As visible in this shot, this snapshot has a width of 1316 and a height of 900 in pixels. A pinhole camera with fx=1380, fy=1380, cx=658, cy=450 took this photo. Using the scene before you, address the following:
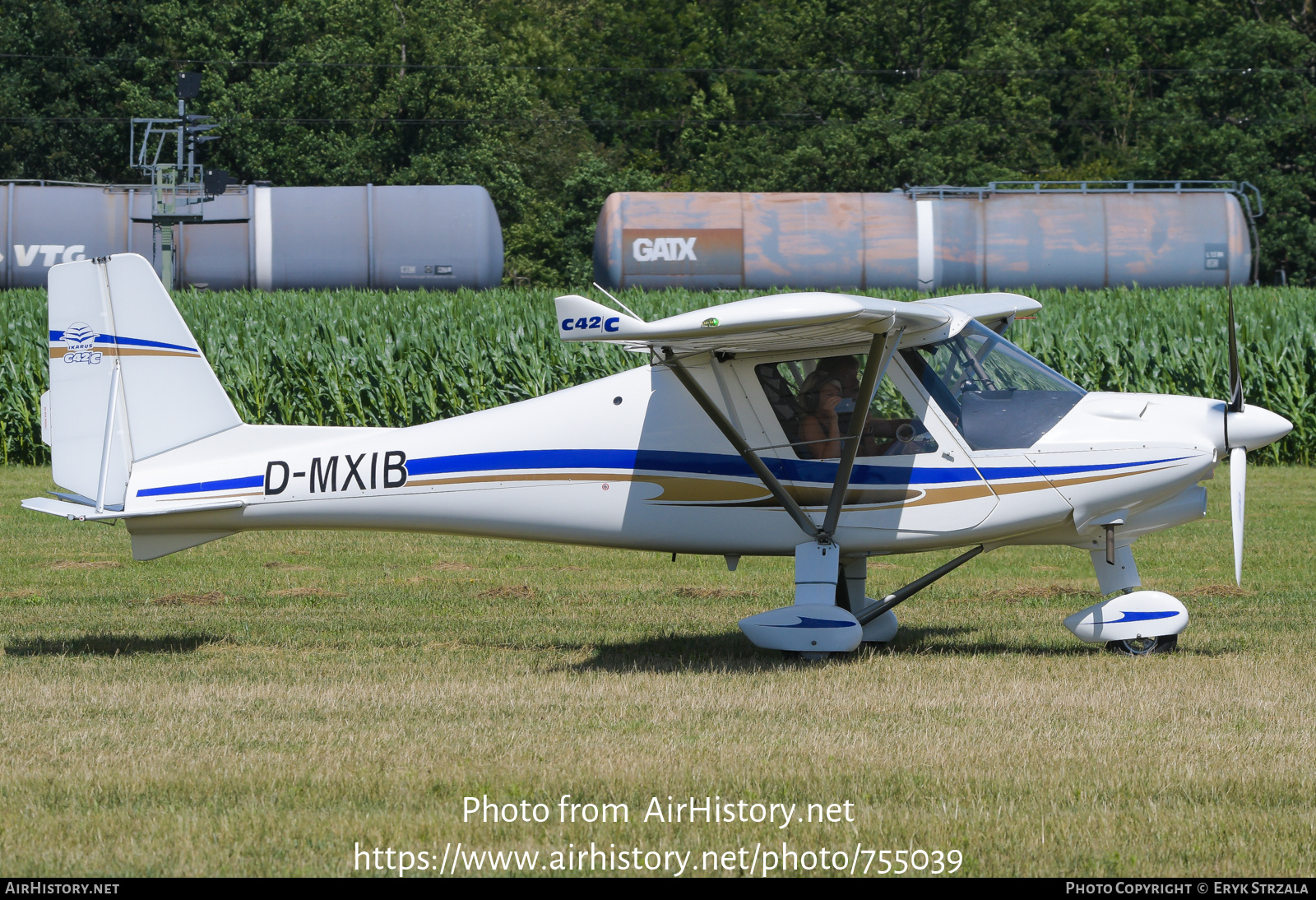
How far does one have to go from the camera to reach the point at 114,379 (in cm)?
899

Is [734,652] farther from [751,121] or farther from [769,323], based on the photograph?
[751,121]

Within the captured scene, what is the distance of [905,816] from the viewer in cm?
529

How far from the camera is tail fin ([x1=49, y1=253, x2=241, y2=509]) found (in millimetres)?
8914

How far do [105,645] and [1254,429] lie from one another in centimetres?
745

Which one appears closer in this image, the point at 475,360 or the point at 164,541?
the point at 164,541

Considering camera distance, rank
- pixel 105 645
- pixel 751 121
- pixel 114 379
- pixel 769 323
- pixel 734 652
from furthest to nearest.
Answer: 1. pixel 751 121
2. pixel 105 645
3. pixel 734 652
4. pixel 114 379
5. pixel 769 323

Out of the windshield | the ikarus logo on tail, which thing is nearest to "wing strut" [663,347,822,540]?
the windshield

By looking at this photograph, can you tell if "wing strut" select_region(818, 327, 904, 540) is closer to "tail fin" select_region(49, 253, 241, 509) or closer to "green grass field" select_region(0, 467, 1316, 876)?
"green grass field" select_region(0, 467, 1316, 876)

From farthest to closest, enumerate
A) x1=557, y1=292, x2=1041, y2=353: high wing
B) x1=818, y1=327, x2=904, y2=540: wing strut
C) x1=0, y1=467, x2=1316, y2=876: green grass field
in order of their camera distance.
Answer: x1=818, y1=327, x2=904, y2=540: wing strut, x1=557, y1=292, x2=1041, y2=353: high wing, x1=0, y1=467, x2=1316, y2=876: green grass field

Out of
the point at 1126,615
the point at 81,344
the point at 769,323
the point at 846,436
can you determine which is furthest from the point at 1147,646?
the point at 81,344

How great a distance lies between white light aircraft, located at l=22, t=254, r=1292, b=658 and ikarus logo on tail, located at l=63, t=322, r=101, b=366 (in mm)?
12

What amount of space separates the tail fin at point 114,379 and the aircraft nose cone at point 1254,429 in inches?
251

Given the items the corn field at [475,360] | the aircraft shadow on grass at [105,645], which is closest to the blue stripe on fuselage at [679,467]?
the aircraft shadow on grass at [105,645]
